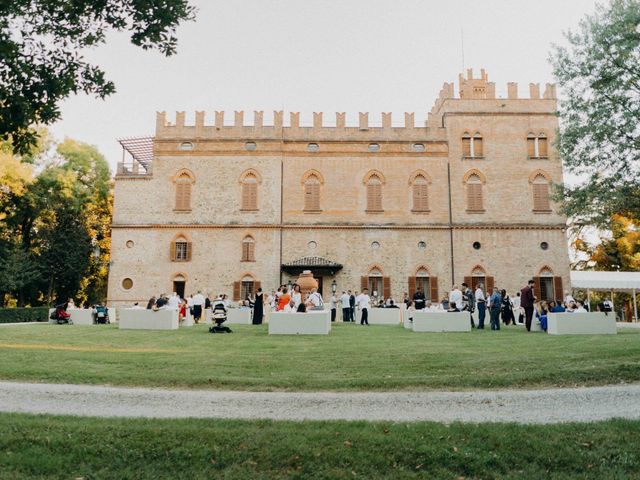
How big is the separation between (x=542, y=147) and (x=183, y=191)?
868 inches

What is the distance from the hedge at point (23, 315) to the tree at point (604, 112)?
26818 mm

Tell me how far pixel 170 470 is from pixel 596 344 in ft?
35.8

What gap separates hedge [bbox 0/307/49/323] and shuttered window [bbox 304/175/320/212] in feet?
51.5

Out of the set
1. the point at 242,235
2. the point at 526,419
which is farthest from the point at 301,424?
the point at 242,235

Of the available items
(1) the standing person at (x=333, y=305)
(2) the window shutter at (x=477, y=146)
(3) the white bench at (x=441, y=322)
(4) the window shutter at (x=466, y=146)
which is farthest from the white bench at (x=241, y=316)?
(2) the window shutter at (x=477, y=146)

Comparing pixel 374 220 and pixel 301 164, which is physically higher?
pixel 301 164

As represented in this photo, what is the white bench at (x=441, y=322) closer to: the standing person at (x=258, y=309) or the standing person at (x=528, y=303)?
the standing person at (x=528, y=303)

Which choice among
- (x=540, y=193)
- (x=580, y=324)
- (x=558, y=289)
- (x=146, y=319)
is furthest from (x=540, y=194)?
(x=146, y=319)

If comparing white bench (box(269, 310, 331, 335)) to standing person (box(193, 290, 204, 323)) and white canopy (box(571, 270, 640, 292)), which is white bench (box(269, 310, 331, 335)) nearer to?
standing person (box(193, 290, 204, 323))

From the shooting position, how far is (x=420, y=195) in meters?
32.7

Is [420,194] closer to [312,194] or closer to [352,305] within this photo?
[312,194]

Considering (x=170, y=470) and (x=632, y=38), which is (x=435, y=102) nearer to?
(x=632, y=38)

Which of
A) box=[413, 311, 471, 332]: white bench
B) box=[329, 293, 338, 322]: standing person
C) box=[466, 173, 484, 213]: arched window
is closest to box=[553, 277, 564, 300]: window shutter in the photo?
box=[466, 173, 484, 213]: arched window

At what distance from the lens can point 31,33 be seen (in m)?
6.81
